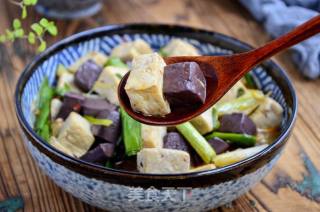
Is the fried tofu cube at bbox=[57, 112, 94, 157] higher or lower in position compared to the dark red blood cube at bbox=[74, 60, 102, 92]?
lower

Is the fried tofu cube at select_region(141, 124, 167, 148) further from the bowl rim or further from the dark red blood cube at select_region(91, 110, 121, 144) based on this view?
the bowl rim

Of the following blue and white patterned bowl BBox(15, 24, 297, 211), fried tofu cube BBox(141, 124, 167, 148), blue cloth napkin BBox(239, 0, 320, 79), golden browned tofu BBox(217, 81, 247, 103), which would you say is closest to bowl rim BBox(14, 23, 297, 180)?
blue and white patterned bowl BBox(15, 24, 297, 211)

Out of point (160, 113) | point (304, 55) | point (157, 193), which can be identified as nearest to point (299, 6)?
point (304, 55)

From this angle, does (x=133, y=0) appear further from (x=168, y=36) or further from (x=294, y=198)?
(x=294, y=198)

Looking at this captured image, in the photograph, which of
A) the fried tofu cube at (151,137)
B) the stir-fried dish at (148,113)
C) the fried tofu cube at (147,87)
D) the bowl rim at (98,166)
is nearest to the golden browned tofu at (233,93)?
the stir-fried dish at (148,113)

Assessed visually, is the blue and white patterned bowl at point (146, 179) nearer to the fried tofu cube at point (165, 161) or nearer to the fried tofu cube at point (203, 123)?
the fried tofu cube at point (165, 161)

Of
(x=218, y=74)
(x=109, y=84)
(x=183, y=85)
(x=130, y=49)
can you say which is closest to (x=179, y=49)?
(x=130, y=49)
